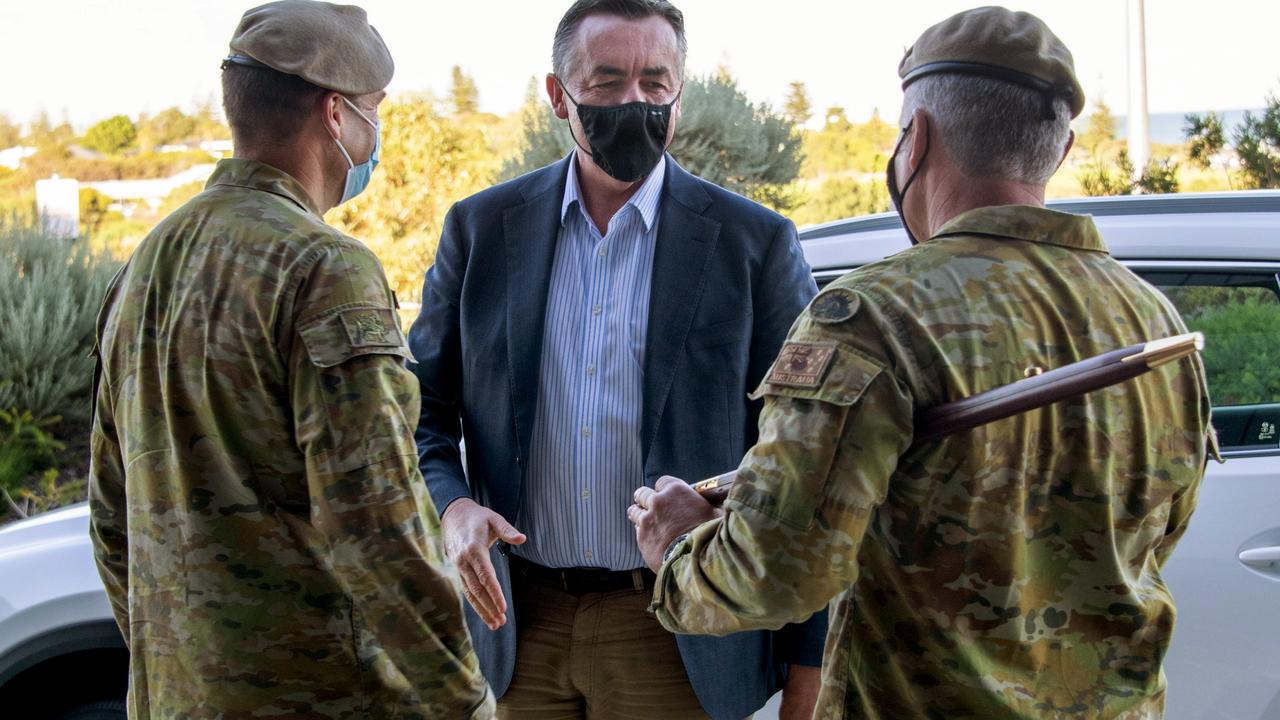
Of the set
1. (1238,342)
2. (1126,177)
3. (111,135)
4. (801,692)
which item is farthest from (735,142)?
(111,135)

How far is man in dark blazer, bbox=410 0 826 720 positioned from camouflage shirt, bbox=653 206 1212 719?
2.61ft

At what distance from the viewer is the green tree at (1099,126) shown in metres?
16.3

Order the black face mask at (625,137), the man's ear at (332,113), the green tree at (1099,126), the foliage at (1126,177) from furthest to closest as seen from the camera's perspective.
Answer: the green tree at (1099,126), the foliage at (1126,177), the black face mask at (625,137), the man's ear at (332,113)

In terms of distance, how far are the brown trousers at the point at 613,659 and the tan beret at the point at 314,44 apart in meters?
1.10

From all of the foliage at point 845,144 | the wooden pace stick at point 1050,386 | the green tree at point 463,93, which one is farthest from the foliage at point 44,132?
the wooden pace stick at point 1050,386

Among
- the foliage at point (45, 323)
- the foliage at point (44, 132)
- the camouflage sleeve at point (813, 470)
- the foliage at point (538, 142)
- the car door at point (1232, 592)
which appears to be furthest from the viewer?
the foliage at point (44, 132)

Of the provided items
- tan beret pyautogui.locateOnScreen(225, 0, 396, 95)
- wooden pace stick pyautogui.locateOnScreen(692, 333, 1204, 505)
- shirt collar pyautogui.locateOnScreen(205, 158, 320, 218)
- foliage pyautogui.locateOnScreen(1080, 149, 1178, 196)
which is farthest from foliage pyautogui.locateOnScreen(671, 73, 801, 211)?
wooden pace stick pyautogui.locateOnScreen(692, 333, 1204, 505)

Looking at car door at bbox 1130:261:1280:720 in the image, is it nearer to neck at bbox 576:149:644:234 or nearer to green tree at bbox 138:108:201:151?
neck at bbox 576:149:644:234

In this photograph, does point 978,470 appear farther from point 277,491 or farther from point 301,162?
point 301,162

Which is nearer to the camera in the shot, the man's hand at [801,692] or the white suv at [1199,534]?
the man's hand at [801,692]

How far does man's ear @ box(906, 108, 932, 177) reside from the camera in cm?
168

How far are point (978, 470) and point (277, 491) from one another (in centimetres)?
98

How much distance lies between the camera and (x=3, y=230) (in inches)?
340

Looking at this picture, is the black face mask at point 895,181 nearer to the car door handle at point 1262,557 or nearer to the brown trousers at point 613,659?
the brown trousers at point 613,659
